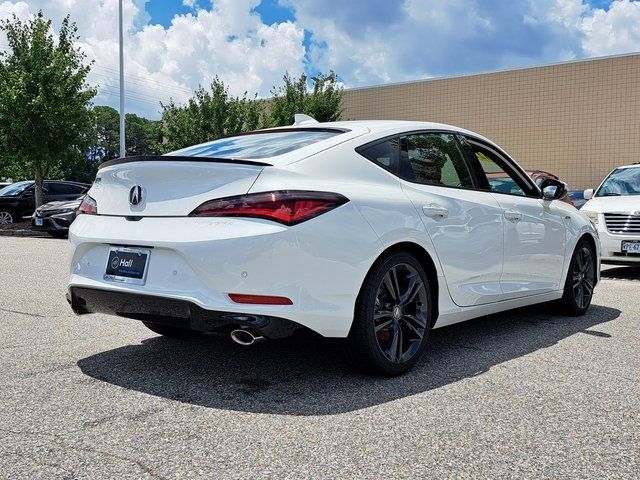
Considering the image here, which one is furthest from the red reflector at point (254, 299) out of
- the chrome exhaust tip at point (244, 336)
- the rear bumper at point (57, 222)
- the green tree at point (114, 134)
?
the green tree at point (114, 134)

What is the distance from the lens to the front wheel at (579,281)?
5.93m

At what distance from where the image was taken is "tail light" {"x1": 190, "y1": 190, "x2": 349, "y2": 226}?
10.9 ft

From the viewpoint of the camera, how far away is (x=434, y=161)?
446cm

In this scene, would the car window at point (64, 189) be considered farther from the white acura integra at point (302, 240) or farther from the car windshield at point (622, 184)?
the white acura integra at point (302, 240)

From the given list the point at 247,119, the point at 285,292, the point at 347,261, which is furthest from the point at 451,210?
the point at 247,119

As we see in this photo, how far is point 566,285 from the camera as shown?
5.89m

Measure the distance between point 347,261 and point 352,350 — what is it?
1.79ft

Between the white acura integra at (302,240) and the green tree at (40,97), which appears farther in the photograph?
the green tree at (40,97)

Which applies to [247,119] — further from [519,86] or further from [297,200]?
[297,200]

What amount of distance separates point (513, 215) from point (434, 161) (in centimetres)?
89

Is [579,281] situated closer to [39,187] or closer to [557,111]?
[39,187]

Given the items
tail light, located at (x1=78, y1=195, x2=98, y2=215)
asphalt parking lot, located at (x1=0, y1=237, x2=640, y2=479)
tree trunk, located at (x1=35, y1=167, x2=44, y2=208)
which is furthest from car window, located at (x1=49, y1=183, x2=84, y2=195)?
tail light, located at (x1=78, y1=195, x2=98, y2=215)

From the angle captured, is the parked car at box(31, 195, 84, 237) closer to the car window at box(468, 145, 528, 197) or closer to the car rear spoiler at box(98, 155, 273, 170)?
the car window at box(468, 145, 528, 197)

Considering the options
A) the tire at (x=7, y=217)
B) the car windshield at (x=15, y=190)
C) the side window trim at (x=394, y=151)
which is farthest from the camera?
the car windshield at (x=15, y=190)
